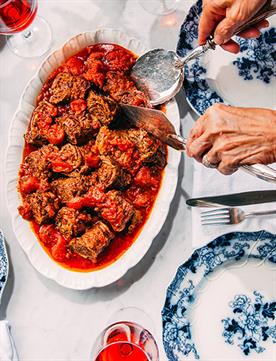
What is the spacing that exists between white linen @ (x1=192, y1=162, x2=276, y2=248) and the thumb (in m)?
0.53

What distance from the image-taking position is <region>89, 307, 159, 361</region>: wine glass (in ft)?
7.26

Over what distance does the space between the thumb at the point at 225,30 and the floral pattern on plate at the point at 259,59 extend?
13.1 inches

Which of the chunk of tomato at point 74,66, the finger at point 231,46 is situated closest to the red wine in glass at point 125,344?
the chunk of tomato at point 74,66

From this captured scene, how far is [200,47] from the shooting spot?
2338mm

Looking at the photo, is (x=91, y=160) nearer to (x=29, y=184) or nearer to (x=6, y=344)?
(x=29, y=184)

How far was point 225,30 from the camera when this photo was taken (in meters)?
2.08

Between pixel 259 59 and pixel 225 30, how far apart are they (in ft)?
1.49

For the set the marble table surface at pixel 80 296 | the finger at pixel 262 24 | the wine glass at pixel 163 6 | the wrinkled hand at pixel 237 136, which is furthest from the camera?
the wine glass at pixel 163 6

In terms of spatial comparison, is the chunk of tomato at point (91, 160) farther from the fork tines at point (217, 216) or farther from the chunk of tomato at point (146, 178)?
the fork tines at point (217, 216)

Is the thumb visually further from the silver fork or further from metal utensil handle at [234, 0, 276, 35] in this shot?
the silver fork

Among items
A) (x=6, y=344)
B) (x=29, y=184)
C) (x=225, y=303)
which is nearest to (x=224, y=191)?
(x=225, y=303)

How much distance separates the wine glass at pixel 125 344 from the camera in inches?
87.1

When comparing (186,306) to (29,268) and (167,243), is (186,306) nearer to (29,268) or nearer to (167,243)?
(167,243)

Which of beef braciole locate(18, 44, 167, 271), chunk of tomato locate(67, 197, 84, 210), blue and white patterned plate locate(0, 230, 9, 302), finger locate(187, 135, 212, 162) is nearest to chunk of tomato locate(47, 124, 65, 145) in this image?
beef braciole locate(18, 44, 167, 271)
